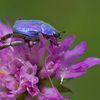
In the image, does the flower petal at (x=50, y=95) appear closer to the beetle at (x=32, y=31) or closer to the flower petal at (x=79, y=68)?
Answer: the flower petal at (x=79, y=68)

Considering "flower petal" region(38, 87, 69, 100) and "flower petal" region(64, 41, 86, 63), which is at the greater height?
"flower petal" region(64, 41, 86, 63)

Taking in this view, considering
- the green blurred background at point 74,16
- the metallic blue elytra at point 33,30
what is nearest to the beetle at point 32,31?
the metallic blue elytra at point 33,30

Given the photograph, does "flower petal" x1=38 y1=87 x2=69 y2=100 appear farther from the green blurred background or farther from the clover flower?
the green blurred background

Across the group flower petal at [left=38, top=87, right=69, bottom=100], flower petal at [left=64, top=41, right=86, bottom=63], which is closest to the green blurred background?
flower petal at [left=64, top=41, right=86, bottom=63]

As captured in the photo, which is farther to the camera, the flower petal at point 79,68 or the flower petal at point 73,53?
the flower petal at point 73,53

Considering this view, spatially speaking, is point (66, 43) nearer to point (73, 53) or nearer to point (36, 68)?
point (73, 53)

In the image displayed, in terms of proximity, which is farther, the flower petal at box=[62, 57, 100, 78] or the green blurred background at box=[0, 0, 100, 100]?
the green blurred background at box=[0, 0, 100, 100]

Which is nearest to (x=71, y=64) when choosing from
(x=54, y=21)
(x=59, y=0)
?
(x=54, y=21)

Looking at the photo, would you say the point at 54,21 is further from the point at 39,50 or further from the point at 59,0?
the point at 39,50
